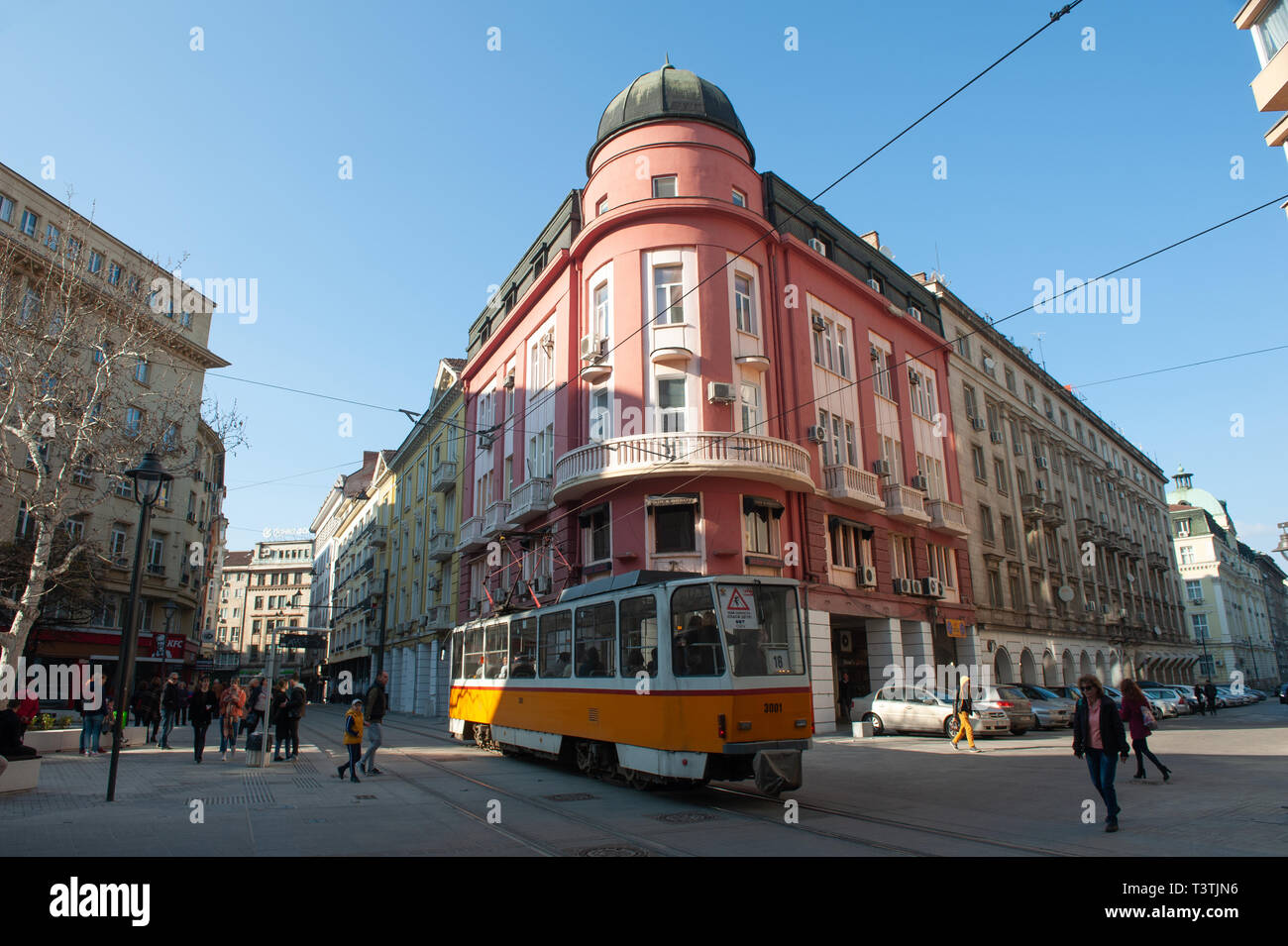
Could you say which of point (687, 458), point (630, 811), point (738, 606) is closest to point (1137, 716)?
point (738, 606)

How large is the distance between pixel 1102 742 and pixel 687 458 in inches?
520

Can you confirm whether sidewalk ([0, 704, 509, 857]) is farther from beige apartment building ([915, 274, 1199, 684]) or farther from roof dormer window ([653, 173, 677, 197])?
beige apartment building ([915, 274, 1199, 684])

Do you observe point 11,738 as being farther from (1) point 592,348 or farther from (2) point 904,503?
(2) point 904,503

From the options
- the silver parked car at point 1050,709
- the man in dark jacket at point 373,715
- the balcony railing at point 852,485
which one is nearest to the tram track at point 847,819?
the man in dark jacket at point 373,715

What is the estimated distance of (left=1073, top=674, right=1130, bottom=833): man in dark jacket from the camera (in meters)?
8.71

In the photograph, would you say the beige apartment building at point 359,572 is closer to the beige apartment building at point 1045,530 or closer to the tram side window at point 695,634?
the beige apartment building at point 1045,530

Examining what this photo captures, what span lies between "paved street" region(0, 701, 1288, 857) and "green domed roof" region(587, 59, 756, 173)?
19.5 m

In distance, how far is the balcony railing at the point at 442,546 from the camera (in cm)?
3744
